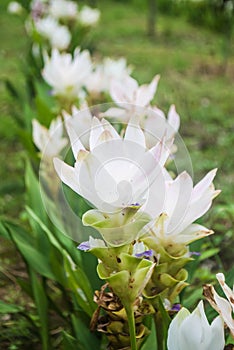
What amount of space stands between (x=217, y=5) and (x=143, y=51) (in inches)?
33.7

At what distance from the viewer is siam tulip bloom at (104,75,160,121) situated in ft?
5.42

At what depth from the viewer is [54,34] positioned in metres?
3.16

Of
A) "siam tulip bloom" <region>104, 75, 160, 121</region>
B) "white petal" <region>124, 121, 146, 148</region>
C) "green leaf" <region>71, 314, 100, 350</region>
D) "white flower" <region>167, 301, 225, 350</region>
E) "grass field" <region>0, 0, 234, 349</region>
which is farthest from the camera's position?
"grass field" <region>0, 0, 234, 349</region>

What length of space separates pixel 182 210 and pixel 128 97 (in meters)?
0.74

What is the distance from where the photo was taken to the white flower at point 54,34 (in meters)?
3.13

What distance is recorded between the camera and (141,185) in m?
0.86

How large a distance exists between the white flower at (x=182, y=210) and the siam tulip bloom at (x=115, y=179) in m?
0.07

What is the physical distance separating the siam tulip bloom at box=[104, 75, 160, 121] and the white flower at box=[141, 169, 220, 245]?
68cm

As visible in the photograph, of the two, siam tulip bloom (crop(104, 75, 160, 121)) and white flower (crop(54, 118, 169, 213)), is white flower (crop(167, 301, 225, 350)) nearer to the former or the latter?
white flower (crop(54, 118, 169, 213))

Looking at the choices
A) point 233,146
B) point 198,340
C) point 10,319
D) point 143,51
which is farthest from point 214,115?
point 198,340

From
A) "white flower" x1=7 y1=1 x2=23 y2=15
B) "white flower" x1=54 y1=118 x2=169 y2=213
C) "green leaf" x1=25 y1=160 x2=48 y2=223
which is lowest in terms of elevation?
"green leaf" x1=25 y1=160 x2=48 y2=223

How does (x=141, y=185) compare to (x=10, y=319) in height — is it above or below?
above

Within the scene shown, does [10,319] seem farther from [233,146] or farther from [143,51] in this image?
[143,51]

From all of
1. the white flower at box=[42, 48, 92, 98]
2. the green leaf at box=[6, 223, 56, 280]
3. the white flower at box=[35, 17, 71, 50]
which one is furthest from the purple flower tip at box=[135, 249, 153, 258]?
the white flower at box=[35, 17, 71, 50]
